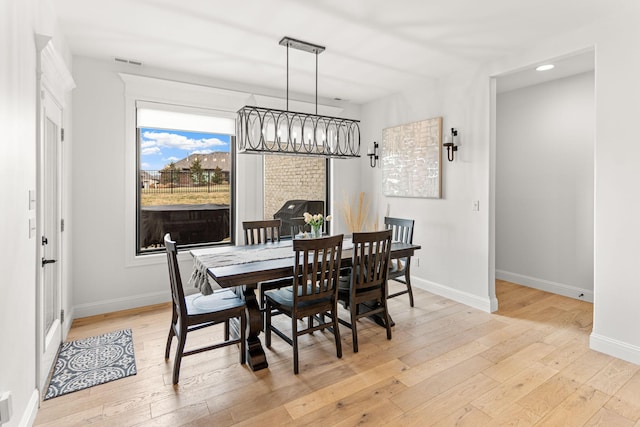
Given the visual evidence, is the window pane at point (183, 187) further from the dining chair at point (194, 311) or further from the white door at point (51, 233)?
the dining chair at point (194, 311)

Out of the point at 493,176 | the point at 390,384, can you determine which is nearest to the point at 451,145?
the point at 493,176

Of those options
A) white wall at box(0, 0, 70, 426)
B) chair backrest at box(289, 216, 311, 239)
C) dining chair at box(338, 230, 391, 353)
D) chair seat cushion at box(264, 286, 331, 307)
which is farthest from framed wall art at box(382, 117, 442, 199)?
white wall at box(0, 0, 70, 426)

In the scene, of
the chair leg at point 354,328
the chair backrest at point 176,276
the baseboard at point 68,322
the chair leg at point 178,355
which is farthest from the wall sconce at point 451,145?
the baseboard at point 68,322

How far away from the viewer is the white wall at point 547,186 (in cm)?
409

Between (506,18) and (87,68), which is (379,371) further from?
(87,68)

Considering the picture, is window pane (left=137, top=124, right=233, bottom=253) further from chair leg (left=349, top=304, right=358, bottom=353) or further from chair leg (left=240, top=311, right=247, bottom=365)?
chair leg (left=349, top=304, right=358, bottom=353)

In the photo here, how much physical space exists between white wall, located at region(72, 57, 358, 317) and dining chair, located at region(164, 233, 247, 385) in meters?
1.47

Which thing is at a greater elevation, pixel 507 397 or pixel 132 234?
pixel 132 234

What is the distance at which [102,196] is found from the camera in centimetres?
366

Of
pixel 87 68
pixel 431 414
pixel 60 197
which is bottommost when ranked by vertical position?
pixel 431 414

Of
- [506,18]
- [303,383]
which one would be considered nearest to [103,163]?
[303,383]

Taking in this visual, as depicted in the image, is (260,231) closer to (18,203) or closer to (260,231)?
(260,231)

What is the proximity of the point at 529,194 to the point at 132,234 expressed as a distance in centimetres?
503

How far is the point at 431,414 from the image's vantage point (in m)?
2.08
